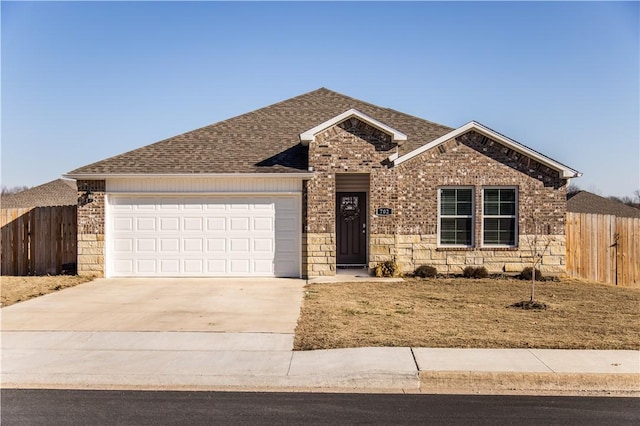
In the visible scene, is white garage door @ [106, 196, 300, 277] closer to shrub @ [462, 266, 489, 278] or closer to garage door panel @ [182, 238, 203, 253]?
garage door panel @ [182, 238, 203, 253]

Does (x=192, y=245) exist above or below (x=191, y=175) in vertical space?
below

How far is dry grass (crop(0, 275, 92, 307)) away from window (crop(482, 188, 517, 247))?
1248 centimetres

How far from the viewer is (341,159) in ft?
57.4

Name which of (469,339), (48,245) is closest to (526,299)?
(469,339)

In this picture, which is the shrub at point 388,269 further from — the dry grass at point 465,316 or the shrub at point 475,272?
the shrub at point 475,272

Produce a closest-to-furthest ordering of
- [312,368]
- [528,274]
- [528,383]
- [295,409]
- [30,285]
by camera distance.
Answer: [295,409] → [528,383] → [312,368] → [30,285] → [528,274]

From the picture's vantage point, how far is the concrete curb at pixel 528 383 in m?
7.23

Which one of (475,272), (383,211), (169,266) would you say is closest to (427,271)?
(475,272)

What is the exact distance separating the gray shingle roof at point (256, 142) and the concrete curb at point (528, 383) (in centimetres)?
1092

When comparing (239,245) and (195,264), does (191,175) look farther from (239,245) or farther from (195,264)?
(195,264)

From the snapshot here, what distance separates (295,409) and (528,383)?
10.3ft

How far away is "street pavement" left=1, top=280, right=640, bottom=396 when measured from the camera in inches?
289

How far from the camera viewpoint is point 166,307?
12.6 meters

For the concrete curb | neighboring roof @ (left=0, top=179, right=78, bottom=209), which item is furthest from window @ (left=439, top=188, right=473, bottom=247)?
neighboring roof @ (left=0, top=179, right=78, bottom=209)
